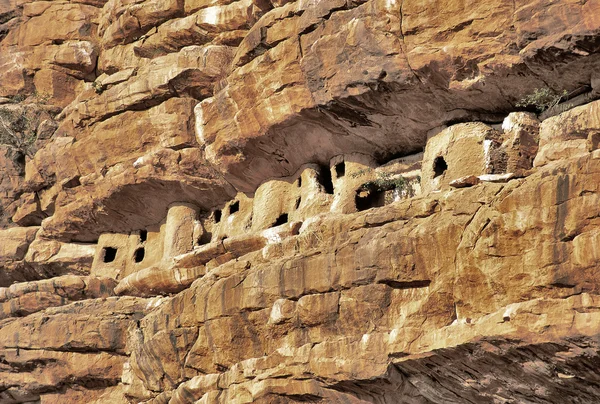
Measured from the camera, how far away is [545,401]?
70.1ft

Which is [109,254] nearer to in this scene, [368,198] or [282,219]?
[282,219]

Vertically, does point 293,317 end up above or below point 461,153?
below

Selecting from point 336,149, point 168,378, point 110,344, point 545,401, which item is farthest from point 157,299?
point 545,401

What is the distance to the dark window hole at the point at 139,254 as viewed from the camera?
3581cm

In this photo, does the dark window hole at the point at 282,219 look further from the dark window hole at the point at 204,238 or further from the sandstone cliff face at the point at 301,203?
the dark window hole at the point at 204,238

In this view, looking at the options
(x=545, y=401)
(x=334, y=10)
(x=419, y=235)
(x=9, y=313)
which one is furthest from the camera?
(x=9, y=313)

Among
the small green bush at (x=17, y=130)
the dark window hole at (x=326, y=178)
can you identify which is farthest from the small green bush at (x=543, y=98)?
the small green bush at (x=17, y=130)

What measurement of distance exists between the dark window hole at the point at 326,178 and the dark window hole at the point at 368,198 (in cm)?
168

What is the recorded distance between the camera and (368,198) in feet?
97.4

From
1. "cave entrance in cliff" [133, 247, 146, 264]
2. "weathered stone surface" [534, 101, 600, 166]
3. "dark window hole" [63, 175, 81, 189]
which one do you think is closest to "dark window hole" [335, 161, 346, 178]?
"weathered stone surface" [534, 101, 600, 166]

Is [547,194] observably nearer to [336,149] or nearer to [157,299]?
[336,149]

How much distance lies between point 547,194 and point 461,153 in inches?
232

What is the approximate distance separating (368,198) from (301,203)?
6.08ft

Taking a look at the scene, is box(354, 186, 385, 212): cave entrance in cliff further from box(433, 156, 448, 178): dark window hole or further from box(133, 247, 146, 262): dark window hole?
box(133, 247, 146, 262): dark window hole
